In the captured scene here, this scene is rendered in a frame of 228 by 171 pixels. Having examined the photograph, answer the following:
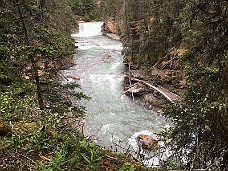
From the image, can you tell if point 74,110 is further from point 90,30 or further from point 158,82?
point 90,30

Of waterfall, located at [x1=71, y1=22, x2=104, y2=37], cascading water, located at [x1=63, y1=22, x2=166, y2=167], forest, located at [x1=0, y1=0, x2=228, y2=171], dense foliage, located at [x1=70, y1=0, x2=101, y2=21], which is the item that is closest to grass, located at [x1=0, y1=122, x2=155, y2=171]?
forest, located at [x1=0, y1=0, x2=228, y2=171]

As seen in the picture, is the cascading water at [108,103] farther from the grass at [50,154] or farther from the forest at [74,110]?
the grass at [50,154]

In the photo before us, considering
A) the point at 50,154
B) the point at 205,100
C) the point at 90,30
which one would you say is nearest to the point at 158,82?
the point at 205,100

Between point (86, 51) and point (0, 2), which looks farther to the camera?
point (86, 51)

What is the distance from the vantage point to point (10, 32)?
953 centimetres

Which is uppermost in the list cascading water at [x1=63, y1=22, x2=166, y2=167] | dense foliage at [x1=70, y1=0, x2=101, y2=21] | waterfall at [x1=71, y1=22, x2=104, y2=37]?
dense foliage at [x1=70, y1=0, x2=101, y2=21]

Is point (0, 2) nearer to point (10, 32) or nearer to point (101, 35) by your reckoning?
point (10, 32)

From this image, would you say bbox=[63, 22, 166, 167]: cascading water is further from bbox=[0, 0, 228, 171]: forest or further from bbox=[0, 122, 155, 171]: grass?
bbox=[0, 122, 155, 171]: grass

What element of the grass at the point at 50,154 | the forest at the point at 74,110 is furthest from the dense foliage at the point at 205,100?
the grass at the point at 50,154

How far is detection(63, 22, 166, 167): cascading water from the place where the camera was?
15.2 metres

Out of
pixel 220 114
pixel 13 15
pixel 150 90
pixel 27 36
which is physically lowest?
pixel 150 90

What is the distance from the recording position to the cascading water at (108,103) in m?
15.2

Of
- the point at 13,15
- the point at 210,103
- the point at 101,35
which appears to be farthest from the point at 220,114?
the point at 101,35

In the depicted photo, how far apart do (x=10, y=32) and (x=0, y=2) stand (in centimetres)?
108
